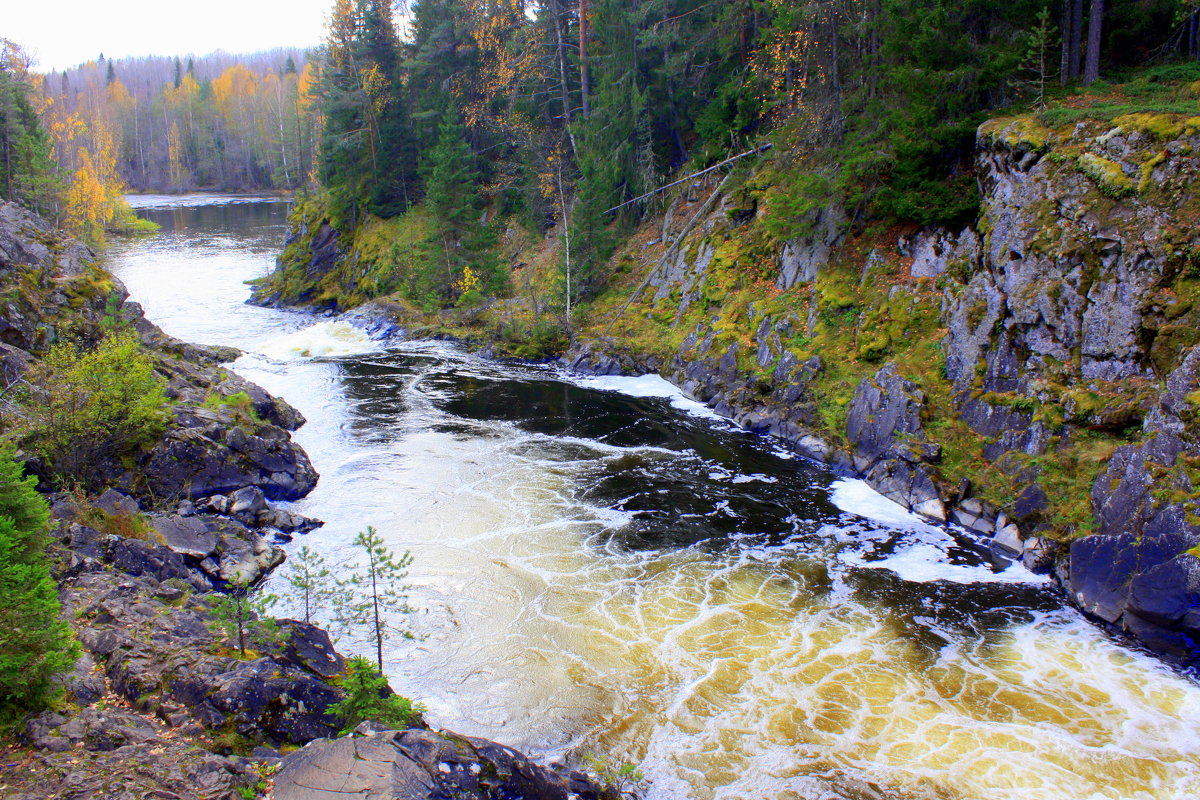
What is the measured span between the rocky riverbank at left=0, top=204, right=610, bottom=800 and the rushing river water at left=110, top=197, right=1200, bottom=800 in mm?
1370

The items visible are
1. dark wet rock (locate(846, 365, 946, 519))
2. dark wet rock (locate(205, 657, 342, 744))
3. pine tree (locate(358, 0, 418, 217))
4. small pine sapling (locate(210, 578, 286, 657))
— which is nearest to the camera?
dark wet rock (locate(205, 657, 342, 744))

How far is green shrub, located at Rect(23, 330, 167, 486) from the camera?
14.7 metres

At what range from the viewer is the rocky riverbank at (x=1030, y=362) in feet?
41.0

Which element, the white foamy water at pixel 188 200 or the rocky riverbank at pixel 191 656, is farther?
the white foamy water at pixel 188 200

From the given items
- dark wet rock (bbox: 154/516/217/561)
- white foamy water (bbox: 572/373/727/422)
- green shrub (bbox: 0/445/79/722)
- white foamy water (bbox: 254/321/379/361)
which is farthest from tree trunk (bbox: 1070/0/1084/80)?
white foamy water (bbox: 254/321/379/361)

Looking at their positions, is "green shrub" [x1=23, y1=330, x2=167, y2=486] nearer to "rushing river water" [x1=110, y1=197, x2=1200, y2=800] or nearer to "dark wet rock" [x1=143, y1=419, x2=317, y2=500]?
"dark wet rock" [x1=143, y1=419, x2=317, y2=500]

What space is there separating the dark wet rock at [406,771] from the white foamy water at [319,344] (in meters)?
27.0

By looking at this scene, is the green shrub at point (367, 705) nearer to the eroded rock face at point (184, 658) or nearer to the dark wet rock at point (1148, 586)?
the eroded rock face at point (184, 658)

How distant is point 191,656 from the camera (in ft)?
28.9

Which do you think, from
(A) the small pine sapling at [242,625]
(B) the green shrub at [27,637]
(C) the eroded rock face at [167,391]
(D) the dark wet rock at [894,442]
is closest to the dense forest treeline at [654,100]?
(D) the dark wet rock at [894,442]

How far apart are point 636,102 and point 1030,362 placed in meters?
22.0

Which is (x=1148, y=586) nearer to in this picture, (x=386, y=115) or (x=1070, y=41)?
(x=1070, y=41)

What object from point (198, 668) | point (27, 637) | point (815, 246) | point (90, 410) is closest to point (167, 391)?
point (90, 410)

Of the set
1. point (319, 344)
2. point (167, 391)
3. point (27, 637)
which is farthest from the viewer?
point (319, 344)
